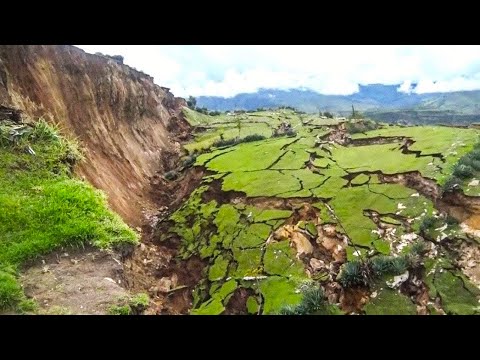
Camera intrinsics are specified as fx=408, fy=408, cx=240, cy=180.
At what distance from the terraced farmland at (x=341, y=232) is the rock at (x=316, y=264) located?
25 mm

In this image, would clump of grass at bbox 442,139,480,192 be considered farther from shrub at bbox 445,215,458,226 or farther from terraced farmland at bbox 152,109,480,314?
shrub at bbox 445,215,458,226

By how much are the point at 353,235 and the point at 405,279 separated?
2.14m

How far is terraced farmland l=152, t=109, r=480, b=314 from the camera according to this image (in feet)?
29.2

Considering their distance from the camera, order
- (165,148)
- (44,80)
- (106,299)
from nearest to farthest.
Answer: (106,299) → (44,80) → (165,148)

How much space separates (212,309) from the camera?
949cm

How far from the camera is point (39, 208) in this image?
864 cm

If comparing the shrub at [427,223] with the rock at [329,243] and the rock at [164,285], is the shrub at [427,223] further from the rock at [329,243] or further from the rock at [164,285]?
the rock at [164,285]

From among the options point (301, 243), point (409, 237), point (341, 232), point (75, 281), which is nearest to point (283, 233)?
point (301, 243)

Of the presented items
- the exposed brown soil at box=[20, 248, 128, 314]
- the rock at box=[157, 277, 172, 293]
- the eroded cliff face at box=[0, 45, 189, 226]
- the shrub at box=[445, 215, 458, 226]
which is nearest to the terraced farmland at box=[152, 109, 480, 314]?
the shrub at box=[445, 215, 458, 226]

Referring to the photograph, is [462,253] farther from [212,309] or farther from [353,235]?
[212,309]

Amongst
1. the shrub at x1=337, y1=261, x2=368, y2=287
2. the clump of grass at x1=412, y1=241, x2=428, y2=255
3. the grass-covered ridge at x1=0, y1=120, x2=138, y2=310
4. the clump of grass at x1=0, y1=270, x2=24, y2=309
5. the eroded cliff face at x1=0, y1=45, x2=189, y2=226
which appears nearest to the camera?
the clump of grass at x1=0, y1=270, x2=24, y2=309

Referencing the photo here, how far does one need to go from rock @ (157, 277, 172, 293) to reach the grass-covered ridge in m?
2.03

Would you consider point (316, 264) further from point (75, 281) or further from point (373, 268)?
point (75, 281)
